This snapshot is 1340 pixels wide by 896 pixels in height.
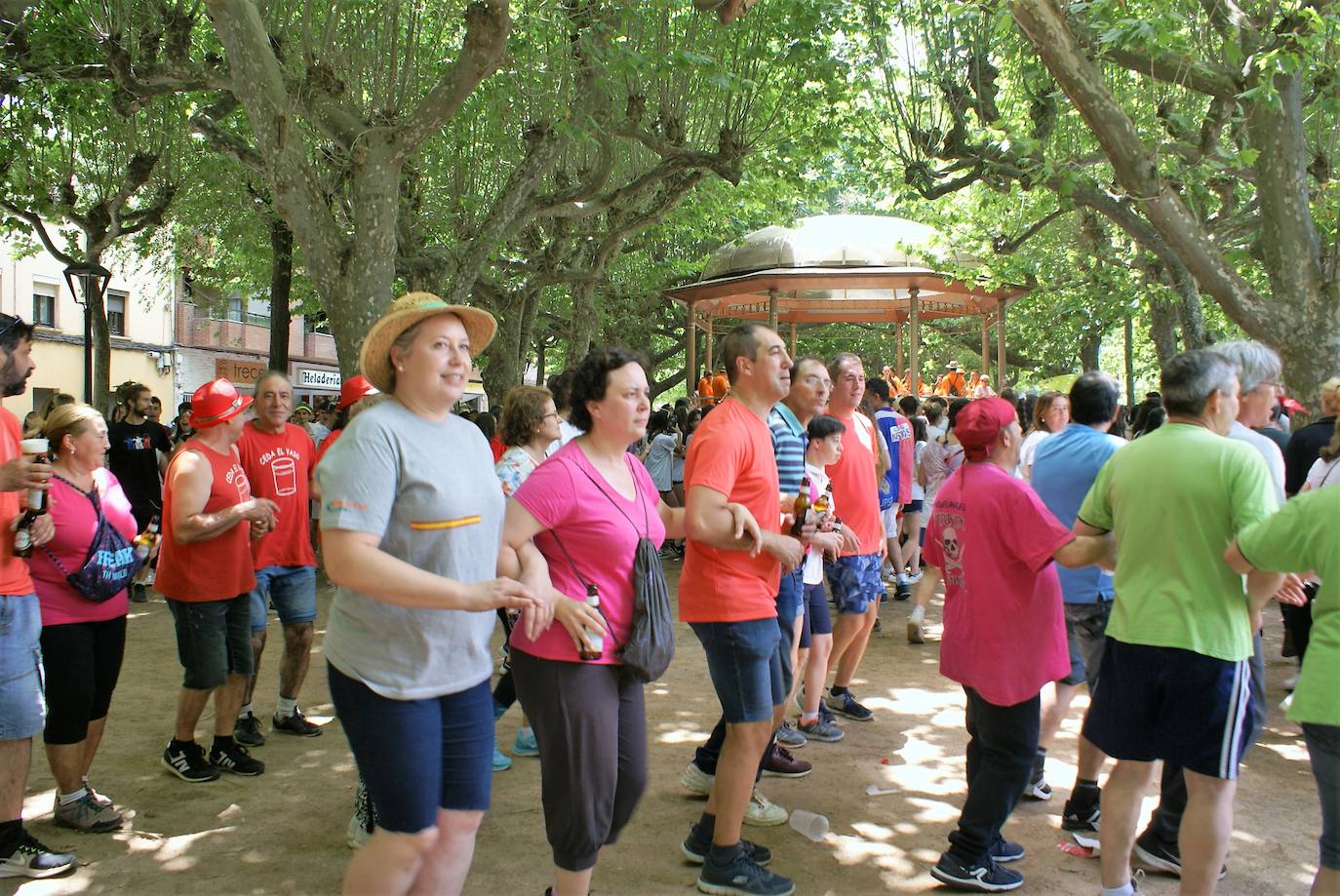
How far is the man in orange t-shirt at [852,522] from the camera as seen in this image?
5.73 m

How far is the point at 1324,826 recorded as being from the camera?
2793 mm

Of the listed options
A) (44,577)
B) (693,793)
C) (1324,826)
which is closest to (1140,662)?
(1324,826)

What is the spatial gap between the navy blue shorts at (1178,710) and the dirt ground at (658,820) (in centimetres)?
86

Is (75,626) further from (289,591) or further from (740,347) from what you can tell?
(740,347)

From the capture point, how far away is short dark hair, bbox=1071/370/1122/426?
14.8ft

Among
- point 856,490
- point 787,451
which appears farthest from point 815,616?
point 787,451

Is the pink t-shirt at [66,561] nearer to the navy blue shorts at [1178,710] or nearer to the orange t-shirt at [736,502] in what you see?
the orange t-shirt at [736,502]

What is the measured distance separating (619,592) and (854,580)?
2841 millimetres

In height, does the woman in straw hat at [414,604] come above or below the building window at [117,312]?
below

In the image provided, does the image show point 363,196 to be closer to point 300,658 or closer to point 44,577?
point 300,658

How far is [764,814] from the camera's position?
4.38 metres

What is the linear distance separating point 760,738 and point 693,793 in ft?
4.09

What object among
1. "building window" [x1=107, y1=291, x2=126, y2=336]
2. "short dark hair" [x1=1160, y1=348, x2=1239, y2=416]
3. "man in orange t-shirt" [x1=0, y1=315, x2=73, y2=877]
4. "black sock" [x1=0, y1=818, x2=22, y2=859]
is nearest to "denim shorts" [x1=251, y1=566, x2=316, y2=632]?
"man in orange t-shirt" [x1=0, y1=315, x2=73, y2=877]

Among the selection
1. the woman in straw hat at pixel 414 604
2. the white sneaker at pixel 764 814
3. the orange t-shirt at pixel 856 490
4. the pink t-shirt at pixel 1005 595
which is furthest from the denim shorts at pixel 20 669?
the orange t-shirt at pixel 856 490
